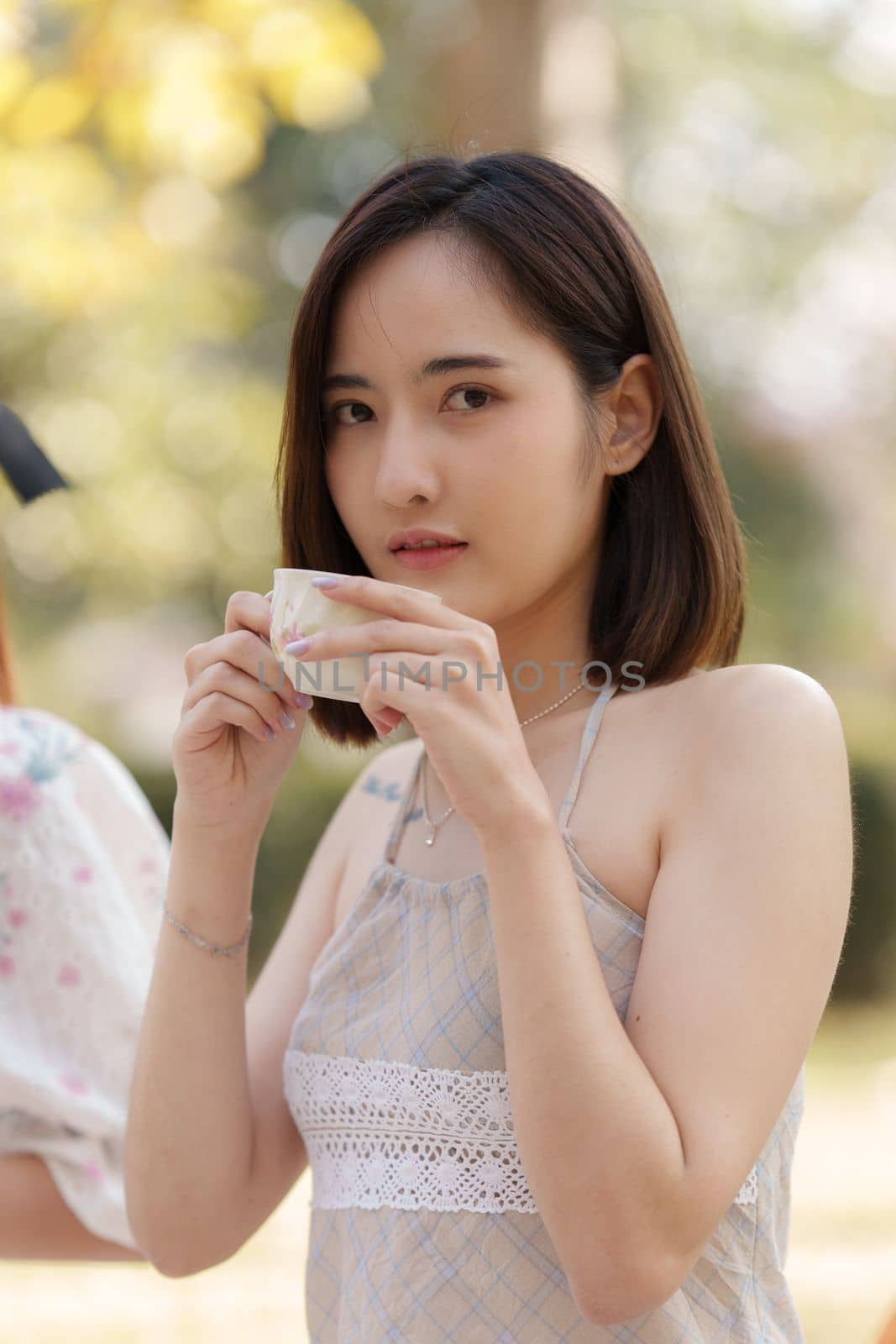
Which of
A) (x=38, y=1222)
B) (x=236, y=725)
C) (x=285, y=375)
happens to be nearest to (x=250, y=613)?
(x=236, y=725)

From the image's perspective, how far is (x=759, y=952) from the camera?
1.36 m

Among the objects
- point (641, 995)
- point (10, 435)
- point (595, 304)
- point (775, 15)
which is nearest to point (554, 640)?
point (595, 304)

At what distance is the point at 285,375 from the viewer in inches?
258

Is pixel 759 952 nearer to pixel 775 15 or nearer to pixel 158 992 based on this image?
pixel 158 992

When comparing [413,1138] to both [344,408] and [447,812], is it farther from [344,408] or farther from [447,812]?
[344,408]

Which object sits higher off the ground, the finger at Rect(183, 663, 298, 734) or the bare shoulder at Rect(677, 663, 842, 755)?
the bare shoulder at Rect(677, 663, 842, 755)

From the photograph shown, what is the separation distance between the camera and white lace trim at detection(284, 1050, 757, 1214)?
151 cm

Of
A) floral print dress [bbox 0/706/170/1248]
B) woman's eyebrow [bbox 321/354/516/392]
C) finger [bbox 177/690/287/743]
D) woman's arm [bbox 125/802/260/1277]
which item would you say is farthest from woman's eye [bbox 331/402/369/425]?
floral print dress [bbox 0/706/170/1248]

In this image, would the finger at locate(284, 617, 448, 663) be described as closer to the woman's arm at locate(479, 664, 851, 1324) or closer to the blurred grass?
the woman's arm at locate(479, 664, 851, 1324)

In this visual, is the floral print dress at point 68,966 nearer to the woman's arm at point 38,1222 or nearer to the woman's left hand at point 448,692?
the woman's arm at point 38,1222

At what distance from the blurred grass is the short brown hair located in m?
2.79

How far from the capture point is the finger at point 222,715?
1624mm

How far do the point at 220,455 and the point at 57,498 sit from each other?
105cm

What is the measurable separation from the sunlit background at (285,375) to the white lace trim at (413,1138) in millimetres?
3703
